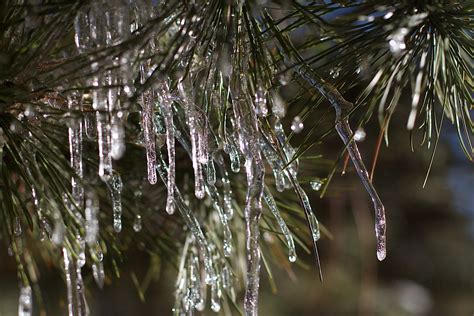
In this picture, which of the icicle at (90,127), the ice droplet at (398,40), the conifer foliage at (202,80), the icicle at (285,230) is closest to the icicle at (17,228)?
the conifer foliage at (202,80)

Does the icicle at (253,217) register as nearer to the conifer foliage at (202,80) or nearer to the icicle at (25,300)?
the conifer foliage at (202,80)

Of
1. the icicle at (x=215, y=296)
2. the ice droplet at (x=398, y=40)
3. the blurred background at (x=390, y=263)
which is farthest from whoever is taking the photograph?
the blurred background at (x=390, y=263)

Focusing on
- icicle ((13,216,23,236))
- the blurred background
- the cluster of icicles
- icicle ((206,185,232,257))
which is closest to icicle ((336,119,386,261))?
the cluster of icicles

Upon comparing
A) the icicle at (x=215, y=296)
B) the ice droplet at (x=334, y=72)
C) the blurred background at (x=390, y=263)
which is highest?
the blurred background at (x=390, y=263)

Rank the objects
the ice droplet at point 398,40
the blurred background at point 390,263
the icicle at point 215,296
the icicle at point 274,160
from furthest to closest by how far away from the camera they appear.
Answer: the blurred background at point 390,263 → the icicle at point 215,296 → the icicle at point 274,160 → the ice droplet at point 398,40

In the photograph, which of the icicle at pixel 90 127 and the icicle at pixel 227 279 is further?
the icicle at pixel 227 279

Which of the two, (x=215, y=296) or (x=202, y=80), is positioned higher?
(x=202, y=80)

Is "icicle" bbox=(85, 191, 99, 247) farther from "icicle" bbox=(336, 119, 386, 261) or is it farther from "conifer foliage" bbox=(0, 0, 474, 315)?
"icicle" bbox=(336, 119, 386, 261)

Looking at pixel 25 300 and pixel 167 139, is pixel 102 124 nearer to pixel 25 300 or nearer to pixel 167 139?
pixel 167 139

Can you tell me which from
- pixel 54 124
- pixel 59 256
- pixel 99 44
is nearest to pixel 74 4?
pixel 99 44

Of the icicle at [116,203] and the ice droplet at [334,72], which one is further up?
the ice droplet at [334,72]

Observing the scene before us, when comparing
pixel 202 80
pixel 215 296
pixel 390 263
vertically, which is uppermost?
pixel 390 263

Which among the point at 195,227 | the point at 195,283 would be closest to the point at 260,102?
the point at 195,227
